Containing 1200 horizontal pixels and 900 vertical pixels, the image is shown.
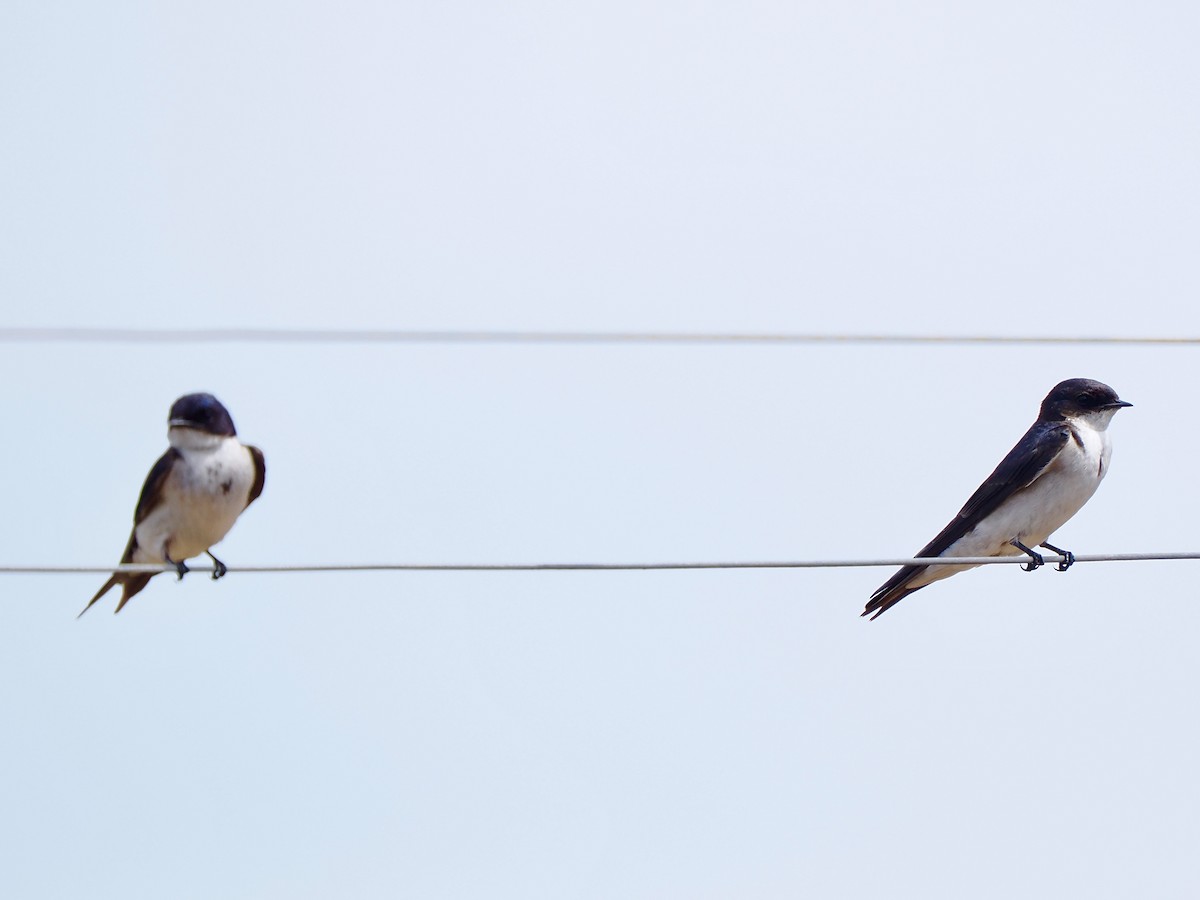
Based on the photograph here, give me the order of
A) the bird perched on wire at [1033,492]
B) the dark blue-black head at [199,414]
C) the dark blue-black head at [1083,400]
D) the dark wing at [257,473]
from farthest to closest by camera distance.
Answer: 1. the dark blue-black head at [1083,400]
2. the bird perched on wire at [1033,492]
3. the dark wing at [257,473]
4. the dark blue-black head at [199,414]

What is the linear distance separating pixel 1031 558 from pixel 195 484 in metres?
4.74

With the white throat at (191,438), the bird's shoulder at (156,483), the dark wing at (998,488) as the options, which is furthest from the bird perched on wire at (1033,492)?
the bird's shoulder at (156,483)

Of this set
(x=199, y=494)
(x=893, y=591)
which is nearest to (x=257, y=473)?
(x=199, y=494)

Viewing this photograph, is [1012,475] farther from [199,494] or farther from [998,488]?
[199,494]

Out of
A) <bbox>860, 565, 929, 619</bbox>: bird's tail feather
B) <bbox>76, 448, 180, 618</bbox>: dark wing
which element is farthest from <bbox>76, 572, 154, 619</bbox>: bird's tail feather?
<bbox>860, 565, 929, 619</bbox>: bird's tail feather

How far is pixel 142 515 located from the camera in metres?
10.8

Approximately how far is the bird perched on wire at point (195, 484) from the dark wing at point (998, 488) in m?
3.87

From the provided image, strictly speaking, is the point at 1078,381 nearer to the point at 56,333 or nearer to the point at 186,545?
the point at 186,545

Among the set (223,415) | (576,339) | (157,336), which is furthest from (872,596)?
(157,336)

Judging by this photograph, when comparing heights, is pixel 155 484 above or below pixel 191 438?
below

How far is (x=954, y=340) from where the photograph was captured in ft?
31.8

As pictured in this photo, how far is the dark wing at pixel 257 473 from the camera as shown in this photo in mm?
10852

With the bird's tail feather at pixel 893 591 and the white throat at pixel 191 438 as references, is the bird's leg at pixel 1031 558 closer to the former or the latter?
the bird's tail feather at pixel 893 591

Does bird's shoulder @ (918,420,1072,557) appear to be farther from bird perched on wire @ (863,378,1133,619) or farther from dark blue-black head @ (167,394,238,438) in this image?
dark blue-black head @ (167,394,238,438)
